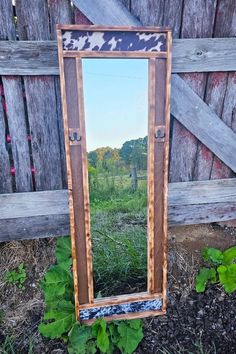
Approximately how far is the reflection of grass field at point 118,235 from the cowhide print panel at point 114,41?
27.2 inches

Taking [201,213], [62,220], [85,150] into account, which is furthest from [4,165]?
[201,213]

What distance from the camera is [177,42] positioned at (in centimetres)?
181

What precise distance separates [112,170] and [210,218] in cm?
102

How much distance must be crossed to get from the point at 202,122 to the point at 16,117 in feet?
4.01

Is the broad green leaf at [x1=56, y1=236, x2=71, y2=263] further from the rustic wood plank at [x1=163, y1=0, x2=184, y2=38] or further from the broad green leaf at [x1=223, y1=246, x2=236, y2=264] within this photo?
the rustic wood plank at [x1=163, y1=0, x2=184, y2=38]

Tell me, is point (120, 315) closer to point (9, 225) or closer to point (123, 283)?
point (123, 283)

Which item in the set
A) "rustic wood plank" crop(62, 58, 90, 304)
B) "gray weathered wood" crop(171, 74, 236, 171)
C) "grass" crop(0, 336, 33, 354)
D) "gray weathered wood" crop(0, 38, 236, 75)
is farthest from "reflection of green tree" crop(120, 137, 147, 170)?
"grass" crop(0, 336, 33, 354)

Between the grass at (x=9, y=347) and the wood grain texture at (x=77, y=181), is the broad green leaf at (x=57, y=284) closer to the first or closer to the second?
the wood grain texture at (x=77, y=181)

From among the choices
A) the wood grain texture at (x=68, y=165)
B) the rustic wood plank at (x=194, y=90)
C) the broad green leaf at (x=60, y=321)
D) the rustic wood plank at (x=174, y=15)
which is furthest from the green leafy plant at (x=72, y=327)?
the rustic wood plank at (x=174, y=15)

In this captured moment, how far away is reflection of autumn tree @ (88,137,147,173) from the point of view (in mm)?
1627

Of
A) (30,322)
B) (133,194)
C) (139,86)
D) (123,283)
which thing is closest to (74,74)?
(139,86)

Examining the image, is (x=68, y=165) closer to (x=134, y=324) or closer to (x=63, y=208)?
(x=63, y=208)

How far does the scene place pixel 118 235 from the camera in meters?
1.92

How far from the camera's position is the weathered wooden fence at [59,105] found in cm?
169
